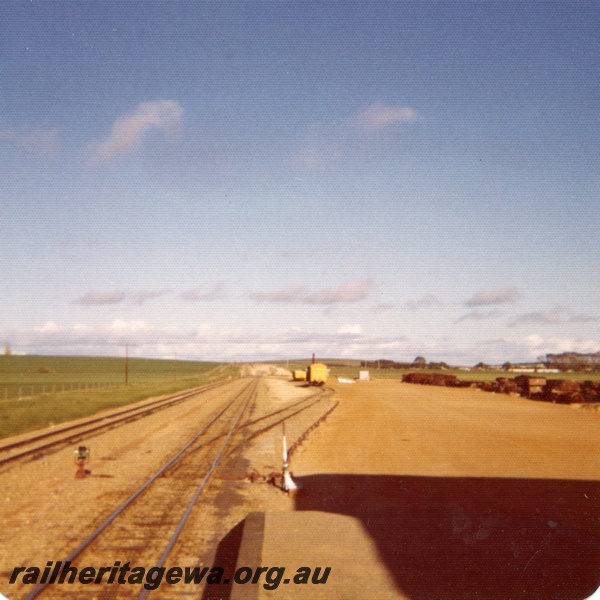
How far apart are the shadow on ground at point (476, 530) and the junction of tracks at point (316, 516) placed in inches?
1.6

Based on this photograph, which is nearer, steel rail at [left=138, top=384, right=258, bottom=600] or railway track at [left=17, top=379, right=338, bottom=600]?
railway track at [left=17, top=379, right=338, bottom=600]

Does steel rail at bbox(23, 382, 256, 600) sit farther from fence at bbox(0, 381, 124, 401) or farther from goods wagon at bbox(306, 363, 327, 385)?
goods wagon at bbox(306, 363, 327, 385)

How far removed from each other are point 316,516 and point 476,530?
303cm

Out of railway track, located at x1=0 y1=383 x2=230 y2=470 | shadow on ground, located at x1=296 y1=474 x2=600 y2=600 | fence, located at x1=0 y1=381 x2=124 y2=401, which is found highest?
shadow on ground, located at x1=296 y1=474 x2=600 y2=600

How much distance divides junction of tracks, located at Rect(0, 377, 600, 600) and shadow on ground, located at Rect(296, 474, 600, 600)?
0.13 feet

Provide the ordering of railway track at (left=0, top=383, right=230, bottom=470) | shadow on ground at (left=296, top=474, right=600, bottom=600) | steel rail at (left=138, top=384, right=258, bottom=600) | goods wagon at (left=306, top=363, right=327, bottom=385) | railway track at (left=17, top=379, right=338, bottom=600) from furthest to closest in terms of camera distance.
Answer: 1. goods wagon at (left=306, top=363, right=327, bottom=385)
2. railway track at (left=0, top=383, right=230, bottom=470)
3. steel rail at (left=138, top=384, right=258, bottom=600)
4. shadow on ground at (left=296, top=474, right=600, bottom=600)
5. railway track at (left=17, top=379, right=338, bottom=600)

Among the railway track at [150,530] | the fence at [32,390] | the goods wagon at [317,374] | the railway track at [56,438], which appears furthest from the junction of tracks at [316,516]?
the goods wagon at [317,374]

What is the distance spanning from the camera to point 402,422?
92.8 feet

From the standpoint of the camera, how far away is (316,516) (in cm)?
1059

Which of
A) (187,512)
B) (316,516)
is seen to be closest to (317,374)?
(187,512)

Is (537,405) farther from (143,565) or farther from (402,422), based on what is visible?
(143,565)

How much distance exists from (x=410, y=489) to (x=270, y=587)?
715cm

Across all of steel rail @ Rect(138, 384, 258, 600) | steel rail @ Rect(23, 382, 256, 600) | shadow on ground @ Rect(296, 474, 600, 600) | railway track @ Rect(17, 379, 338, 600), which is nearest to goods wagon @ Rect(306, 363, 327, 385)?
steel rail @ Rect(138, 384, 258, 600)

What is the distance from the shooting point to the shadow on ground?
7930 mm
